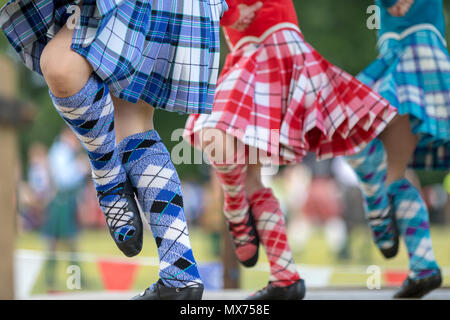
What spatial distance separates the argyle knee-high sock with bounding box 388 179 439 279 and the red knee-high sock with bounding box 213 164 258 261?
2.12 feet

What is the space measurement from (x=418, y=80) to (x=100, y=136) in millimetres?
1459

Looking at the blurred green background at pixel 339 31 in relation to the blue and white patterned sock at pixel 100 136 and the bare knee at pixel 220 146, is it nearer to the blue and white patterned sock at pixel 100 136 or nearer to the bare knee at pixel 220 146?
the bare knee at pixel 220 146

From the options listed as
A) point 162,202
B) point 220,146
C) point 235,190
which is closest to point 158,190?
point 162,202

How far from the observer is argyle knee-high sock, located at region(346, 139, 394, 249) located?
2.46m

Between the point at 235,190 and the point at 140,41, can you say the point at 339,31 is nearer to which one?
the point at 235,190

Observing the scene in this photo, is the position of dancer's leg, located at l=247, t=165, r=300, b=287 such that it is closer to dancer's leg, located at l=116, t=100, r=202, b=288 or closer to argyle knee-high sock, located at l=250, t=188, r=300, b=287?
argyle knee-high sock, located at l=250, t=188, r=300, b=287

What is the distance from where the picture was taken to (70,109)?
1.35 m

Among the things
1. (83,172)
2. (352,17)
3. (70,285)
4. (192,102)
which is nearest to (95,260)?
(83,172)

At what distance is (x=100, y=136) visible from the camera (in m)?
1.41

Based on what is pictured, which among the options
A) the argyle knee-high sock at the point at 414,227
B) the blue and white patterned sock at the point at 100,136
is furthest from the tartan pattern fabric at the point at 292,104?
the blue and white patterned sock at the point at 100,136

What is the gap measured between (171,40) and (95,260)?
24.8 ft

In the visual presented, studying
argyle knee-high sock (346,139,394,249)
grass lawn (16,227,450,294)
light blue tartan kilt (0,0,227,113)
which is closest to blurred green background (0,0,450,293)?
grass lawn (16,227,450,294)

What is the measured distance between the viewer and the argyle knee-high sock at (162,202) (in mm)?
1445

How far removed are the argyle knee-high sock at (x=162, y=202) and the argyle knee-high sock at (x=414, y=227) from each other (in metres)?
1.20
